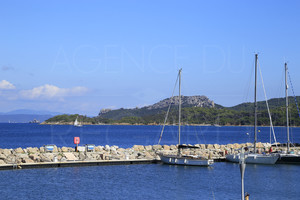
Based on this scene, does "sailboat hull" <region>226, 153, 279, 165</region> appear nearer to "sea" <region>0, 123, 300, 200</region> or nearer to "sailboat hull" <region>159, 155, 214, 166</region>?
"sea" <region>0, 123, 300, 200</region>

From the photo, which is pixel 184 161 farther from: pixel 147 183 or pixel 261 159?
pixel 147 183

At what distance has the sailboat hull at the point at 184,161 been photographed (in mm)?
50094

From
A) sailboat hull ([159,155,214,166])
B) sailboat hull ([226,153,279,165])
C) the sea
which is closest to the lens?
the sea

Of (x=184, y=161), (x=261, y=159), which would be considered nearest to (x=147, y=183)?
(x=184, y=161)

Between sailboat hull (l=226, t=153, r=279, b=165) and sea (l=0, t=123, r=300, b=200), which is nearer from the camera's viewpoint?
sea (l=0, t=123, r=300, b=200)

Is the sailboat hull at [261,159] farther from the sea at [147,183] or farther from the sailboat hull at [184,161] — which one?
the sailboat hull at [184,161]

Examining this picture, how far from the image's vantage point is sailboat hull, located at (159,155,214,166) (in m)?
50.1

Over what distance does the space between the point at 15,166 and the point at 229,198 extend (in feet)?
70.6

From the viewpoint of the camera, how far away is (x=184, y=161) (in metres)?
50.6

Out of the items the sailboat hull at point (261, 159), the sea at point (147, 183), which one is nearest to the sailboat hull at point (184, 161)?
the sea at point (147, 183)

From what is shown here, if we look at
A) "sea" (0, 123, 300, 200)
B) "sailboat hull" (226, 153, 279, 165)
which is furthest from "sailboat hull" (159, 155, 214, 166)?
"sailboat hull" (226, 153, 279, 165)

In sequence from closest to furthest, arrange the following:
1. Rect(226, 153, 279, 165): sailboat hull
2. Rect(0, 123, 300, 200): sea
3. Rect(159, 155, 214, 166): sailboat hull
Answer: Rect(0, 123, 300, 200): sea
Rect(159, 155, 214, 166): sailboat hull
Rect(226, 153, 279, 165): sailboat hull

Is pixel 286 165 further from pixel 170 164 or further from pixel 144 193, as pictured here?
pixel 144 193

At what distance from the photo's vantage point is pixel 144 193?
114 ft
